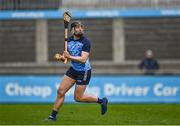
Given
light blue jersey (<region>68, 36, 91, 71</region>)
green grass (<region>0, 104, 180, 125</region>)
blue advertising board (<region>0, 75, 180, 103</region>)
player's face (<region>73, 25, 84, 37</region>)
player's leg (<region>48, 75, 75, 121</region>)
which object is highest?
player's face (<region>73, 25, 84, 37</region>)

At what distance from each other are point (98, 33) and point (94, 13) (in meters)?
1.82

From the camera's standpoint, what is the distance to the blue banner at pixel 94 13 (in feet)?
92.7

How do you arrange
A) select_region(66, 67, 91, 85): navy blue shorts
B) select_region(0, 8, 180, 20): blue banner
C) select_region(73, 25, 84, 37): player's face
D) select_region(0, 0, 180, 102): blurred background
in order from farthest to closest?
select_region(0, 0, 180, 102): blurred background < select_region(0, 8, 180, 20): blue banner < select_region(66, 67, 91, 85): navy blue shorts < select_region(73, 25, 84, 37): player's face

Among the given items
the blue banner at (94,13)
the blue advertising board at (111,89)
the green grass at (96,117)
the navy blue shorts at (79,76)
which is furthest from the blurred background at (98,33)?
the navy blue shorts at (79,76)

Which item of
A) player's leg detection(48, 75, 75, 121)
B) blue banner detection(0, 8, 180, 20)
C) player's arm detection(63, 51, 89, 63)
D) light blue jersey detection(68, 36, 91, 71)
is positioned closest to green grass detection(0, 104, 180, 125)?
player's leg detection(48, 75, 75, 121)

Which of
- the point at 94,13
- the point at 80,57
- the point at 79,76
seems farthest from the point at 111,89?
the point at 80,57

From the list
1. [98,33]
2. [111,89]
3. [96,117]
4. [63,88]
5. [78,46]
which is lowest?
[111,89]

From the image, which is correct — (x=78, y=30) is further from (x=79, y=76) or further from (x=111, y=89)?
(x=111, y=89)

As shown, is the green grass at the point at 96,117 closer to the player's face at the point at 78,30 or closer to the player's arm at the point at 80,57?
the player's arm at the point at 80,57

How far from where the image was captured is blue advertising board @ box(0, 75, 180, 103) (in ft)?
76.9

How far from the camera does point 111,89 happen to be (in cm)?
2358

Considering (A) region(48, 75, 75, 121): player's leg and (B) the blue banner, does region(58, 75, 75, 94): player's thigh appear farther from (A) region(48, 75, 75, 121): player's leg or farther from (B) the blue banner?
(B) the blue banner

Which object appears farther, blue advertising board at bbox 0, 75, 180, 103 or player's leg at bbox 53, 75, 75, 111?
blue advertising board at bbox 0, 75, 180, 103

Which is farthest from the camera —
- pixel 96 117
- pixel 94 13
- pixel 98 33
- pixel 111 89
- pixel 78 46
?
pixel 98 33
